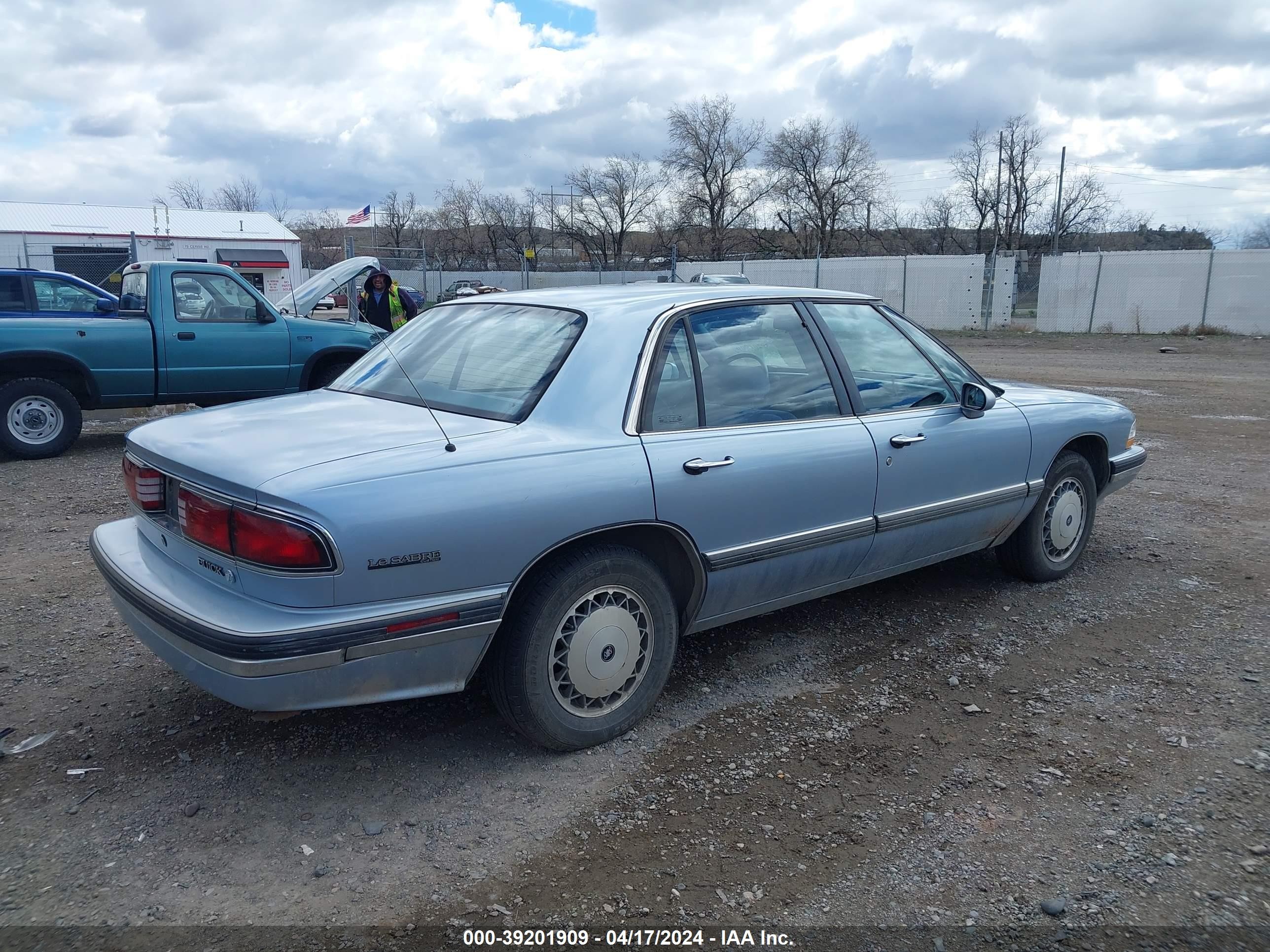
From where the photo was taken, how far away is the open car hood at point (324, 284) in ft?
41.6

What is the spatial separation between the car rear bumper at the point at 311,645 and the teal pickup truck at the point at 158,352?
5.87m

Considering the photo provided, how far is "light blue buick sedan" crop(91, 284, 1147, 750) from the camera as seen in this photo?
2730mm

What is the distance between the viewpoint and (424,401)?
3.58 metres

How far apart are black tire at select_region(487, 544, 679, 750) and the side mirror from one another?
1831mm

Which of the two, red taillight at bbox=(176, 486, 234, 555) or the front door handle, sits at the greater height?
the front door handle

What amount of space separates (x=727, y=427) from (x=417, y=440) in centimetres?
118

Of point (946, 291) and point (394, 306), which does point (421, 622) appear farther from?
point (946, 291)

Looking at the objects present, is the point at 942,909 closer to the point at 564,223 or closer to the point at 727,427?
the point at 727,427

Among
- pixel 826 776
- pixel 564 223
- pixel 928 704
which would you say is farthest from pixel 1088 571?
pixel 564 223

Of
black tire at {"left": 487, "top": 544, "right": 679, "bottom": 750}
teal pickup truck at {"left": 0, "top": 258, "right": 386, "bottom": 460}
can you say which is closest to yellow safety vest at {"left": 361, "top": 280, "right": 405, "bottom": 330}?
teal pickup truck at {"left": 0, "top": 258, "right": 386, "bottom": 460}

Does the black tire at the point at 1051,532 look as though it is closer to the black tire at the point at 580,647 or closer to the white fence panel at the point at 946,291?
the black tire at the point at 580,647

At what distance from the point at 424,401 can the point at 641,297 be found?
94 cm

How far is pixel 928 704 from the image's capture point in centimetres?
377

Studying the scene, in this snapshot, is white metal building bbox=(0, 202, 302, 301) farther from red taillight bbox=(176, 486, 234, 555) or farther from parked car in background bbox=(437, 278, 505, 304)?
red taillight bbox=(176, 486, 234, 555)
